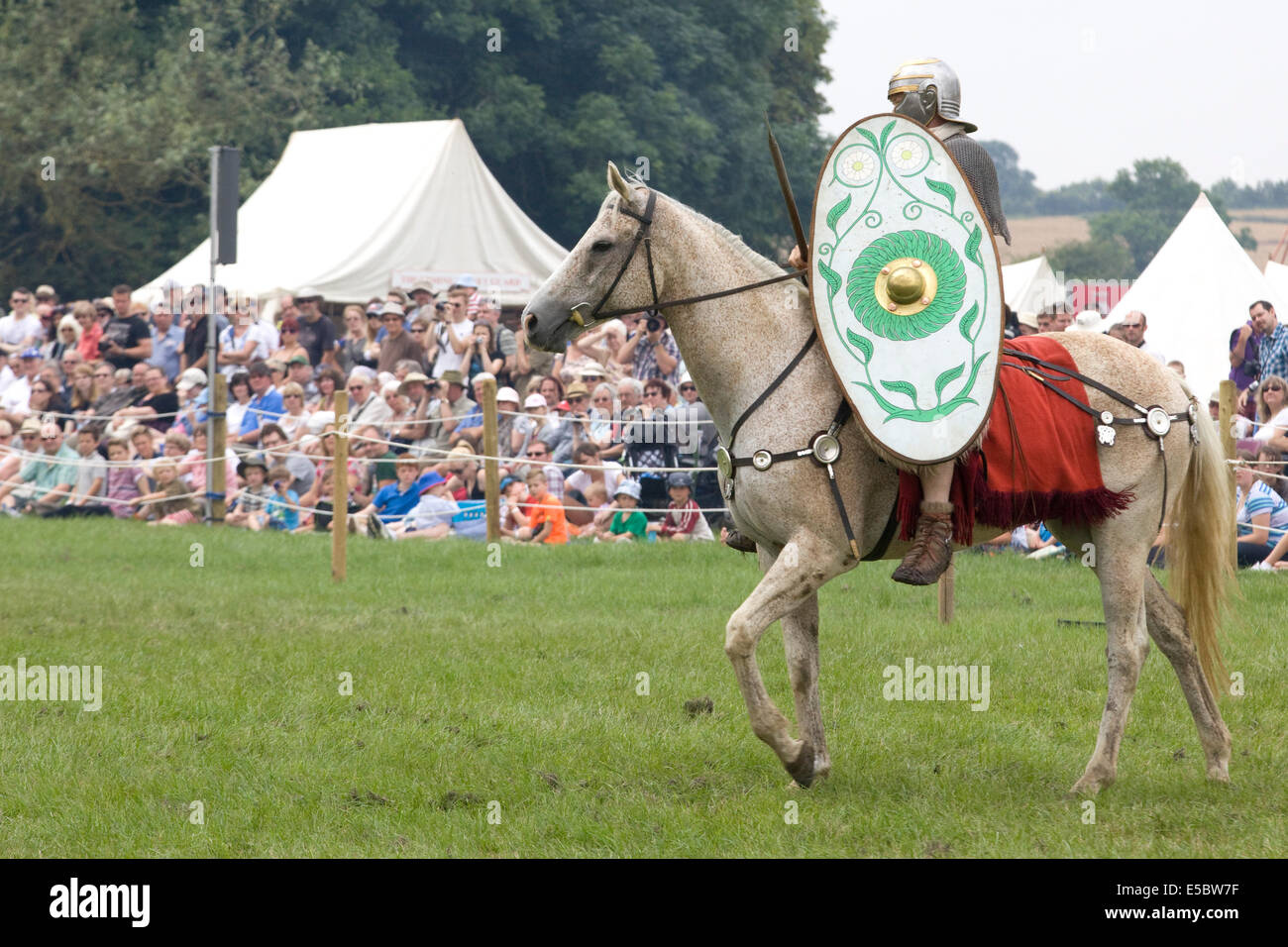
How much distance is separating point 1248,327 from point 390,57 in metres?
32.5

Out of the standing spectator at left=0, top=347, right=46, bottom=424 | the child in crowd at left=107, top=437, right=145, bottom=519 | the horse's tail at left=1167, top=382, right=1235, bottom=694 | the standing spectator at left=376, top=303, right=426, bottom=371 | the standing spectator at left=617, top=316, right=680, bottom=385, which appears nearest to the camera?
the horse's tail at left=1167, top=382, right=1235, bottom=694

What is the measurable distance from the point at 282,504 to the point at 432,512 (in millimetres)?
2051

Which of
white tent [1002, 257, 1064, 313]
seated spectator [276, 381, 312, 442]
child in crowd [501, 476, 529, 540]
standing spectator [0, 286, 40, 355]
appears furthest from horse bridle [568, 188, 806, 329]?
white tent [1002, 257, 1064, 313]

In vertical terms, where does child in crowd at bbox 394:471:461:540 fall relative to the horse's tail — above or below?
below

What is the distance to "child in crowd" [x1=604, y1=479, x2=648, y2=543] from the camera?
51.6 ft

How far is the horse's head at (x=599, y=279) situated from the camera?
6547mm

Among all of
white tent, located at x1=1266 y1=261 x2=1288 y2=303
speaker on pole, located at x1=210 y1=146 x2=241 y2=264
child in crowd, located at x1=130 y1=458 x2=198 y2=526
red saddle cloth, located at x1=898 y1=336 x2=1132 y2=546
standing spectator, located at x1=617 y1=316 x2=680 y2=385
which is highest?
speaker on pole, located at x1=210 y1=146 x2=241 y2=264

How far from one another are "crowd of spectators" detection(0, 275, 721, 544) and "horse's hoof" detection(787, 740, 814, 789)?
846 centimetres

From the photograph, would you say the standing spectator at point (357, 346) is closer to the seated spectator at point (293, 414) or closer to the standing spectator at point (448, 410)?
the seated spectator at point (293, 414)

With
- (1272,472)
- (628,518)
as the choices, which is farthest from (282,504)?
(1272,472)

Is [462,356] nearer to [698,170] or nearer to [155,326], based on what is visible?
[155,326]

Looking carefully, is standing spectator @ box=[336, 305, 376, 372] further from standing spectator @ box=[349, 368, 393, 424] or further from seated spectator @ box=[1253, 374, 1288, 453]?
seated spectator @ box=[1253, 374, 1288, 453]

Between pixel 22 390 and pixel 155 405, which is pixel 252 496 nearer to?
pixel 155 405

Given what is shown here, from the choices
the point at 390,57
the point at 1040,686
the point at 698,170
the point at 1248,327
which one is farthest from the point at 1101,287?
the point at 390,57
